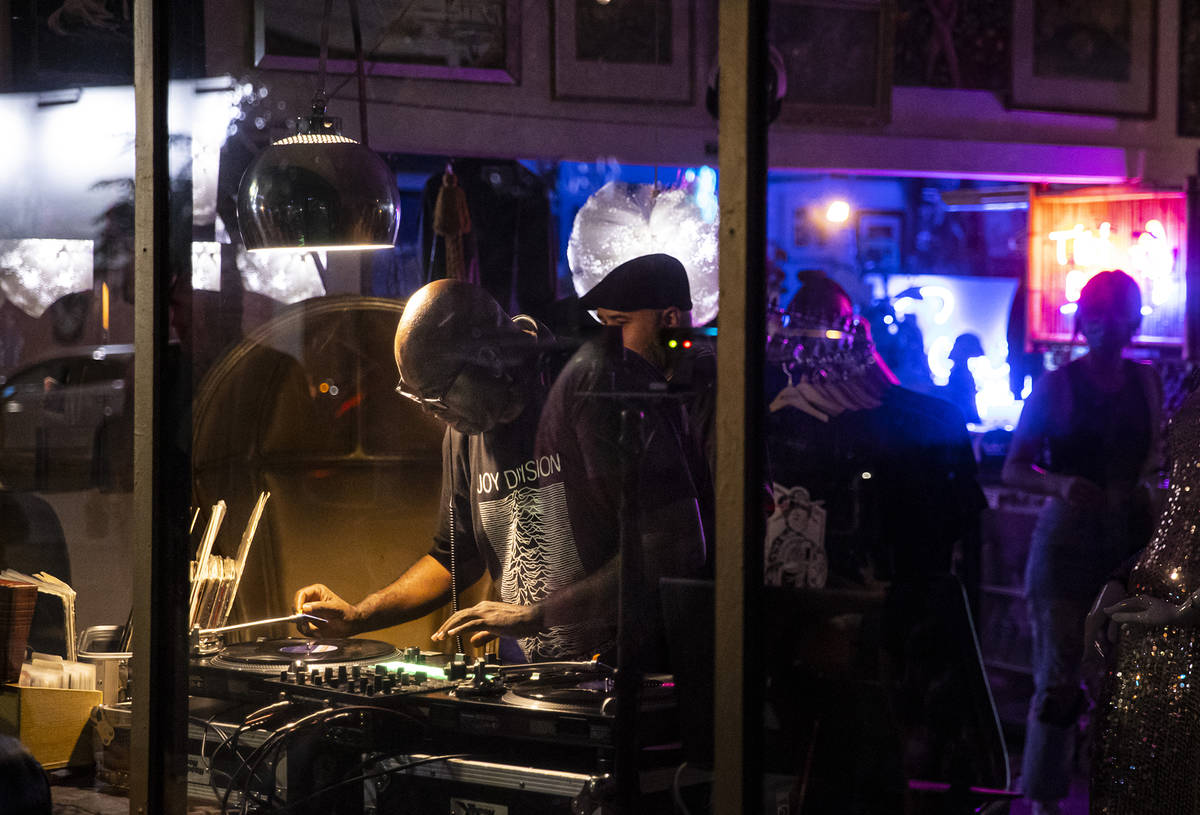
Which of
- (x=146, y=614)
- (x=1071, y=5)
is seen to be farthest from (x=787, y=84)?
(x=146, y=614)

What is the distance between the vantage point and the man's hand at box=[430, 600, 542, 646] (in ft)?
8.39

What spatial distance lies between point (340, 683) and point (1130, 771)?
4.75ft

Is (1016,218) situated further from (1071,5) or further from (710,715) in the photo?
(710,715)

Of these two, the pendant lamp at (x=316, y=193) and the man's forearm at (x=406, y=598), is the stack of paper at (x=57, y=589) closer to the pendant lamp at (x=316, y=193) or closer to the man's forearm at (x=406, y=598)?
the man's forearm at (x=406, y=598)

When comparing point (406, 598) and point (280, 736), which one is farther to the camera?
point (406, 598)

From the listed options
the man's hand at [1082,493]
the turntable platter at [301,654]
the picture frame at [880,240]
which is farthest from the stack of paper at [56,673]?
the man's hand at [1082,493]

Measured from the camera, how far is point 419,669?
8.07 feet

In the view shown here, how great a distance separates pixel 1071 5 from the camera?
2.30 m

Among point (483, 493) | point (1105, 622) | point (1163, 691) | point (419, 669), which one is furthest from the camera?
point (483, 493)

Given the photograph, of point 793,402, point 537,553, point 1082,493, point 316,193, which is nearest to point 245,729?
point 537,553

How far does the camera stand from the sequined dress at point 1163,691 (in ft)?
6.23

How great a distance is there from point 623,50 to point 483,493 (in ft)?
3.44

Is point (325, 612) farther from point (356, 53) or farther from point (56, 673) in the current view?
point (356, 53)

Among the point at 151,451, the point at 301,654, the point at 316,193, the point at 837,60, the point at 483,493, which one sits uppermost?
the point at 837,60
